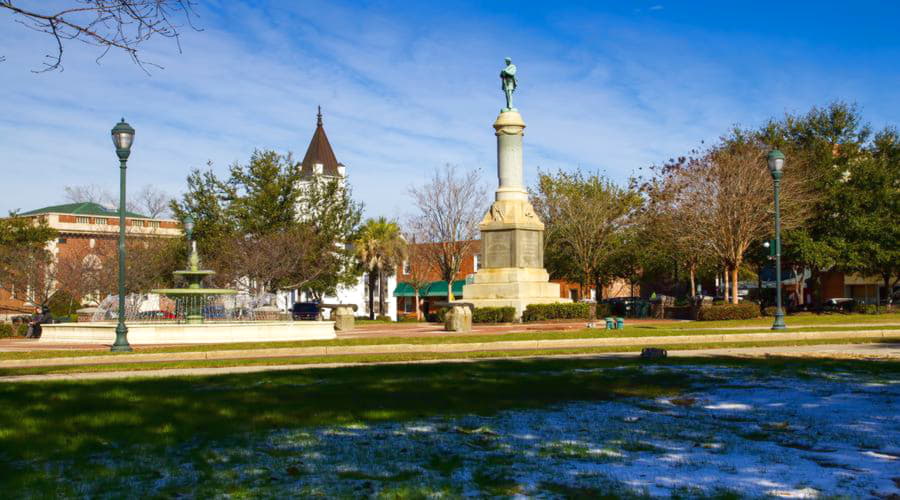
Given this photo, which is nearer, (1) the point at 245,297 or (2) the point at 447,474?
(2) the point at 447,474

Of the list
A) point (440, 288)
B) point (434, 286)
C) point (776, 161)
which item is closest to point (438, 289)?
point (440, 288)

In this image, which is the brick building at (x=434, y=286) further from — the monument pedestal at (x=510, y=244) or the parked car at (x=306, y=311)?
the monument pedestal at (x=510, y=244)

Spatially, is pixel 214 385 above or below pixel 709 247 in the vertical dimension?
below

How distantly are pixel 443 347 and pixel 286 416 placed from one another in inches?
507

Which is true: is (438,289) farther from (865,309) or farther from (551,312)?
(551,312)

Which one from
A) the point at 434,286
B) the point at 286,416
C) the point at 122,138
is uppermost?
the point at 122,138

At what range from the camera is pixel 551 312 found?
3481cm

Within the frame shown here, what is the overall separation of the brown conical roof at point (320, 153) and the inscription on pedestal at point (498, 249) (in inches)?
1922

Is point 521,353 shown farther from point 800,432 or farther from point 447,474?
point 447,474

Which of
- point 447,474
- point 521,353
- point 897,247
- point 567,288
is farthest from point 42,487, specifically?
point 567,288

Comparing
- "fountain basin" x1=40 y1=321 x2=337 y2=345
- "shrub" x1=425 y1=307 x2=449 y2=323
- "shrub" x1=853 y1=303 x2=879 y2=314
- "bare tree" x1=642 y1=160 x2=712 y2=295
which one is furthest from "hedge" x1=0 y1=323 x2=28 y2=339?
"shrub" x1=853 y1=303 x2=879 y2=314

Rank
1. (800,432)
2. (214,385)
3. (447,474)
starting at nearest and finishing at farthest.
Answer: (447,474), (800,432), (214,385)

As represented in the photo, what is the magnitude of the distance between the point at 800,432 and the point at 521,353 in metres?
11.8

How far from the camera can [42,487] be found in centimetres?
621
